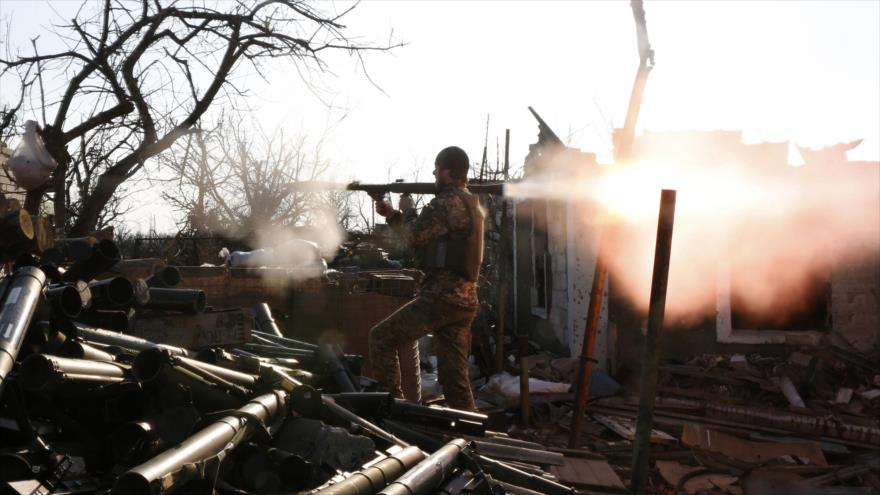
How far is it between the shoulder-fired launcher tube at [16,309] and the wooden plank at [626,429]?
5.90 m

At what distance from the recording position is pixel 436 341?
218 inches

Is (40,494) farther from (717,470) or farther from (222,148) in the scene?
(222,148)

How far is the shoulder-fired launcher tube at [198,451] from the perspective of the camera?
2.29 metres

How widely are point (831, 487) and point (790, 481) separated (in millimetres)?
336

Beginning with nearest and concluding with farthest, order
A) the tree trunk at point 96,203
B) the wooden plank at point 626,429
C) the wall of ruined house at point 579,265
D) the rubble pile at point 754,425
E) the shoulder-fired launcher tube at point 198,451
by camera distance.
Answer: the shoulder-fired launcher tube at point 198,451
the rubble pile at point 754,425
the wooden plank at point 626,429
the tree trunk at point 96,203
the wall of ruined house at point 579,265

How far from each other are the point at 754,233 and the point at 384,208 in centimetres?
695

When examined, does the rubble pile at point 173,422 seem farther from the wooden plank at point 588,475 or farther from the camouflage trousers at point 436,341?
the camouflage trousers at point 436,341

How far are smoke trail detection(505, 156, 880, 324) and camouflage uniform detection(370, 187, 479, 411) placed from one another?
5.50 m

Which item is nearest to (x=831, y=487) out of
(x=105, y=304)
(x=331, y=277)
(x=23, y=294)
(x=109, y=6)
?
(x=331, y=277)

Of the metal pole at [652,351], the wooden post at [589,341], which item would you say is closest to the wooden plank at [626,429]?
the wooden post at [589,341]

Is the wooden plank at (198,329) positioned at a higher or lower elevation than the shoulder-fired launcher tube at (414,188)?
lower

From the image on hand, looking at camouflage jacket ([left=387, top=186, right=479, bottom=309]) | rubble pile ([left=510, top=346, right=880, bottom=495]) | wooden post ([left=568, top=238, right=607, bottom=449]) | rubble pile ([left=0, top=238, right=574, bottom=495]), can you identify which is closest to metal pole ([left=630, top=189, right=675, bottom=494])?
rubble pile ([left=0, top=238, right=574, bottom=495])

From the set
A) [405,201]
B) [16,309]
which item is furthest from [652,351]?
[16,309]

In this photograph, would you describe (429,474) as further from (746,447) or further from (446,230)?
(746,447)
